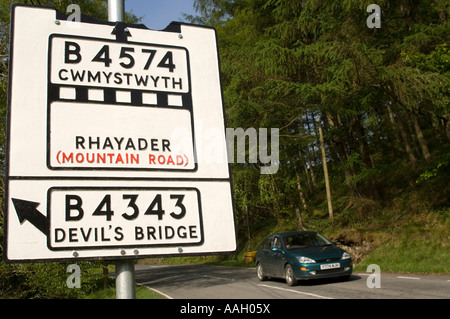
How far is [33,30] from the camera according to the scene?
156 centimetres

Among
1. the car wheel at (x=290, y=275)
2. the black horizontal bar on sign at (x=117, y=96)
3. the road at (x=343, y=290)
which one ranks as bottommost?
the road at (x=343, y=290)

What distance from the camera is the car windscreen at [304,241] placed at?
12.7 metres

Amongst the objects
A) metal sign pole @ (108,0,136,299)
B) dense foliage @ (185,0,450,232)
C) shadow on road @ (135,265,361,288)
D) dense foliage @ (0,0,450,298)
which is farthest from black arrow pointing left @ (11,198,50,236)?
dense foliage @ (185,0,450,232)

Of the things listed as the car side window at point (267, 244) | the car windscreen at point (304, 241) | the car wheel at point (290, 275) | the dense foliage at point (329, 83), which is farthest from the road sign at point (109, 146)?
the car side window at point (267, 244)

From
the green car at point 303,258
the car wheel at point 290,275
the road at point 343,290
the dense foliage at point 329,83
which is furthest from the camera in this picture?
the dense foliage at point 329,83

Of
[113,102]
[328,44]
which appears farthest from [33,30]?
[328,44]

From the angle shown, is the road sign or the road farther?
the road

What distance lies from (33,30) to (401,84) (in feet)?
47.8

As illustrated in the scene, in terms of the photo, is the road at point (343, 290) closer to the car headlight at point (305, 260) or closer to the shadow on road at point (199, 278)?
the car headlight at point (305, 260)

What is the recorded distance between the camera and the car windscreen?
12711 millimetres

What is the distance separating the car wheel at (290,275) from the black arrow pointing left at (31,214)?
11.4 meters

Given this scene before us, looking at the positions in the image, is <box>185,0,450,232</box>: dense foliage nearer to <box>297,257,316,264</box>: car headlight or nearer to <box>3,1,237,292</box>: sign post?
<box>297,257,316,264</box>: car headlight

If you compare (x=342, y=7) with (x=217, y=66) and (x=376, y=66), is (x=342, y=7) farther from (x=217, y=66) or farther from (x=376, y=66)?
(x=217, y=66)

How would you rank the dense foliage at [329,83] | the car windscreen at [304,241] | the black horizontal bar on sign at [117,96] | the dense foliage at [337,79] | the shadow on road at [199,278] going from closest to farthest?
1. the black horizontal bar on sign at [117,96]
2. the car windscreen at [304,241]
3. the dense foliage at [329,83]
4. the dense foliage at [337,79]
5. the shadow on road at [199,278]
